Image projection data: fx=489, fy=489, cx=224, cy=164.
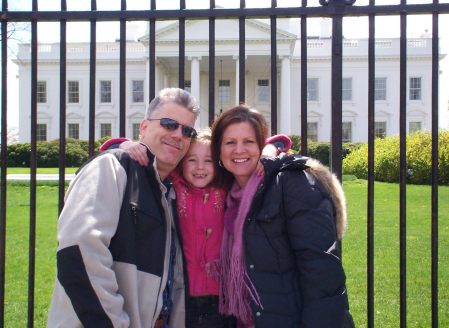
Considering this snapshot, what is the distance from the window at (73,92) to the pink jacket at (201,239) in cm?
3987

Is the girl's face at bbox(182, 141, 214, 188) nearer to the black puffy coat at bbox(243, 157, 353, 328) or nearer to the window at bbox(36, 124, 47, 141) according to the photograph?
the black puffy coat at bbox(243, 157, 353, 328)

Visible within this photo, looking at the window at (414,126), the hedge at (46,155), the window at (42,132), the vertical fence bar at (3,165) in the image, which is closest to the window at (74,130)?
the window at (42,132)

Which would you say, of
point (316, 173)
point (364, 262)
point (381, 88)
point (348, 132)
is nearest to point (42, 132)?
point (348, 132)

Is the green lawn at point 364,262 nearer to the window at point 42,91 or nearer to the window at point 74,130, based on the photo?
the window at point 74,130

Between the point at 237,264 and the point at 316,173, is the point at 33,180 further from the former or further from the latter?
the point at 316,173

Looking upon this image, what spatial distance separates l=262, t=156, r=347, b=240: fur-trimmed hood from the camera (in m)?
2.30

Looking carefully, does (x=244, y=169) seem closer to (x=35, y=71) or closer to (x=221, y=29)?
(x=35, y=71)

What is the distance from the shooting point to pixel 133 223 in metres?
2.12

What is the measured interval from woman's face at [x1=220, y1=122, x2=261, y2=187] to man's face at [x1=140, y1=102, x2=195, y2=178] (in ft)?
0.72

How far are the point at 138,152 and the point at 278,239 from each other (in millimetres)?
760

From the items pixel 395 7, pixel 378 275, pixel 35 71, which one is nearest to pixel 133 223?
pixel 35 71

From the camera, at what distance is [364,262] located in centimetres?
657

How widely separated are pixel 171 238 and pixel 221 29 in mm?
30152

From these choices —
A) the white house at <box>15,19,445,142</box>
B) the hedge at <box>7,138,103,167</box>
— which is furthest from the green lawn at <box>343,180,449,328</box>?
the white house at <box>15,19,445,142</box>
